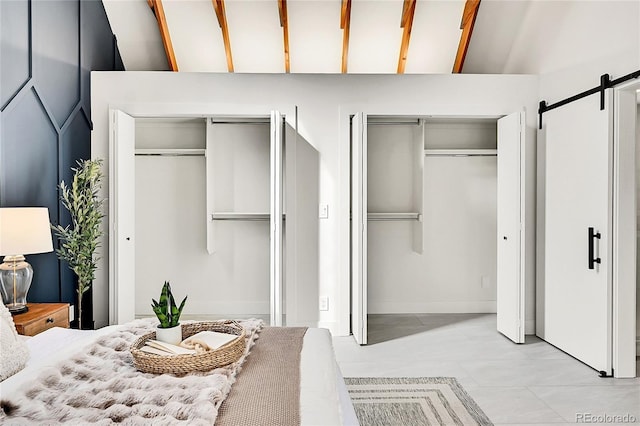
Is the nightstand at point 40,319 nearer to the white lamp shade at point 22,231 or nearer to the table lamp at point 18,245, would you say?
the table lamp at point 18,245

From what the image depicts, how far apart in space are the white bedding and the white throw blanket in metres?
0.08

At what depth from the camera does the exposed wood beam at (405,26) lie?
470cm

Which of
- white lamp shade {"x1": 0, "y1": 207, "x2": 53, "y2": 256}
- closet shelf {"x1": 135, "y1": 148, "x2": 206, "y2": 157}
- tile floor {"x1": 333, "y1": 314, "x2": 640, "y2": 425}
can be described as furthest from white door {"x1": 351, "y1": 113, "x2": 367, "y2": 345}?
white lamp shade {"x1": 0, "y1": 207, "x2": 53, "y2": 256}

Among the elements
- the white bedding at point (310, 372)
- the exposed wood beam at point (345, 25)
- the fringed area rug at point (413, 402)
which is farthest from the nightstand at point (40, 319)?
the exposed wood beam at point (345, 25)

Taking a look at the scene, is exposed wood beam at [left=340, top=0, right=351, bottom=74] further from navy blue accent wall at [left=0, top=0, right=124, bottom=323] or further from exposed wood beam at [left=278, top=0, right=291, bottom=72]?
navy blue accent wall at [left=0, top=0, right=124, bottom=323]

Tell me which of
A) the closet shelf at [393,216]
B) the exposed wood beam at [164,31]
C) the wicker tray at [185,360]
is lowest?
the wicker tray at [185,360]

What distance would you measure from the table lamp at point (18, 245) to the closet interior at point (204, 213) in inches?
87.9

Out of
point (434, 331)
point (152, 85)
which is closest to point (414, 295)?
point (434, 331)

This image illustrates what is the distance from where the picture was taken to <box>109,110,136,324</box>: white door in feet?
13.6

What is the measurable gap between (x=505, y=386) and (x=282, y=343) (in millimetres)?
1872

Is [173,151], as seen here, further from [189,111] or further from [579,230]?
[579,230]

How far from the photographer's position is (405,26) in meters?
4.86

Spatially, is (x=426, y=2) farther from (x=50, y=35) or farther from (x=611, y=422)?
(x=611, y=422)

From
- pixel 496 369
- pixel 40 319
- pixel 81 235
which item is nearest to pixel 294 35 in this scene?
pixel 81 235
